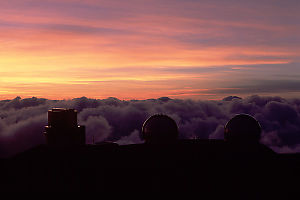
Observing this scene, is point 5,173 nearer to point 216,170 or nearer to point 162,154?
point 162,154

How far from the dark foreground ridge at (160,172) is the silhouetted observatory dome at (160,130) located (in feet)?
0.90

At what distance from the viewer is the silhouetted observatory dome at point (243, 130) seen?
2691 centimetres

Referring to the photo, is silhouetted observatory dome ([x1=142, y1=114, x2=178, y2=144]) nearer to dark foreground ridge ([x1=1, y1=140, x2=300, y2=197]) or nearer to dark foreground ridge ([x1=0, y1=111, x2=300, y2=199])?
dark foreground ridge ([x1=0, y1=111, x2=300, y2=199])

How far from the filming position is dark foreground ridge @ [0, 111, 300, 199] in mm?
19781

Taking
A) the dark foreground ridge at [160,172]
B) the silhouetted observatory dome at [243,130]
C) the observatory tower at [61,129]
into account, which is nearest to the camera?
the dark foreground ridge at [160,172]

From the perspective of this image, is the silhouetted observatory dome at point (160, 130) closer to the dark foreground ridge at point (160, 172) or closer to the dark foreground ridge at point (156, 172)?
the dark foreground ridge at point (160, 172)

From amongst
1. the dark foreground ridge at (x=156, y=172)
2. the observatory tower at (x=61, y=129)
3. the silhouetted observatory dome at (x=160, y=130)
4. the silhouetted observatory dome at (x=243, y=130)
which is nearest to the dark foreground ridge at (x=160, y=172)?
the dark foreground ridge at (x=156, y=172)

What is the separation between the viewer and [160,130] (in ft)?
86.2

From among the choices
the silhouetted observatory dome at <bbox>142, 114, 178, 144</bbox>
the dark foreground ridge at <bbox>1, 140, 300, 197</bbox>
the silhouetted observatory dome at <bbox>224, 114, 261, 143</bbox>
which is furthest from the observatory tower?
the silhouetted observatory dome at <bbox>224, 114, 261, 143</bbox>

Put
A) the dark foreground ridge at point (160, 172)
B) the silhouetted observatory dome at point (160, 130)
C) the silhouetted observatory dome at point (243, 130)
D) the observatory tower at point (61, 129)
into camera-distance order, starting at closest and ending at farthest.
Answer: the dark foreground ridge at point (160, 172) → the silhouetted observatory dome at point (160, 130) → the silhouetted observatory dome at point (243, 130) → the observatory tower at point (61, 129)

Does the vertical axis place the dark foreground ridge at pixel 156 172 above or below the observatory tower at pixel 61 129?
below

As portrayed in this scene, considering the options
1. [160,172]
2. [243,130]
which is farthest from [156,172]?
[243,130]

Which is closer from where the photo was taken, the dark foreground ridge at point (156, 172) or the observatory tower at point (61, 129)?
the dark foreground ridge at point (156, 172)

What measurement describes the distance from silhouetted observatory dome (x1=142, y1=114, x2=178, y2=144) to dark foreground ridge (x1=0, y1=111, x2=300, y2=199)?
27cm
